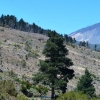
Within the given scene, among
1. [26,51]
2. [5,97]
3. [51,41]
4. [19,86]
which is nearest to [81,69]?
[26,51]

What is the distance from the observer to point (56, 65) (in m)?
40.1

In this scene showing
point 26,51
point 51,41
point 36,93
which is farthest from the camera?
point 26,51

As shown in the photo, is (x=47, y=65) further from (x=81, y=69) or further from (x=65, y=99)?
(x=81, y=69)

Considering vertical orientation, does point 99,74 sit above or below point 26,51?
below

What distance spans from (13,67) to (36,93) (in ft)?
112

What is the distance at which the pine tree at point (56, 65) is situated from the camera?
129ft

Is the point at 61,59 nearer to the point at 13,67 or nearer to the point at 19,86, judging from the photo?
the point at 19,86

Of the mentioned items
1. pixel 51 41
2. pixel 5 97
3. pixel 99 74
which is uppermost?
pixel 51 41

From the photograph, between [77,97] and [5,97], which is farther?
[77,97]

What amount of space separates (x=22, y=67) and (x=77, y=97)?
1922 inches

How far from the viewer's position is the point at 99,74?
9931cm

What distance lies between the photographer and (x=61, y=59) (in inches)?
1574

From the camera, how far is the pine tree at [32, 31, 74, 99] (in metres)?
39.4

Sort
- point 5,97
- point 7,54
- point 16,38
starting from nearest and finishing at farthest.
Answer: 1. point 5,97
2. point 7,54
3. point 16,38
